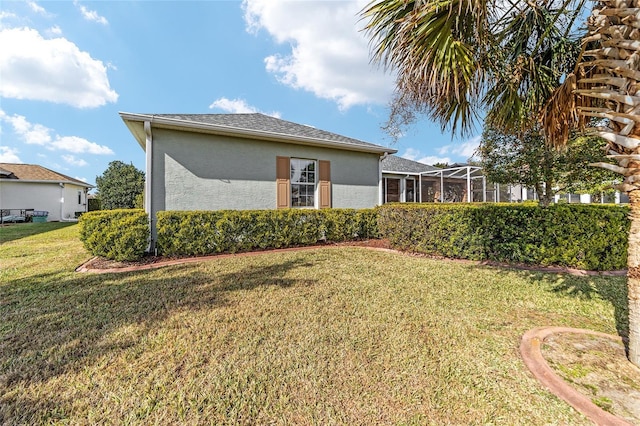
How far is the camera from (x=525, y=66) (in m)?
3.74

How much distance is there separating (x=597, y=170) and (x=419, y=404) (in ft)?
28.3

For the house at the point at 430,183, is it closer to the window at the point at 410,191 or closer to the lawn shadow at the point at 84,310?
the window at the point at 410,191

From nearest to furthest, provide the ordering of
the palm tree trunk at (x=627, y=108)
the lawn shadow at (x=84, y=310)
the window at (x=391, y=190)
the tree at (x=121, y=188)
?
the palm tree trunk at (x=627, y=108), the lawn shadow at (x=84, y=310), the window at (x=391, y=190), the tree at (x=121, y=188)

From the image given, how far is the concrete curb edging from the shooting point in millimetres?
1707

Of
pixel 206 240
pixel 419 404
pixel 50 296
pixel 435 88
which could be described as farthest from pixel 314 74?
pixel 419 404

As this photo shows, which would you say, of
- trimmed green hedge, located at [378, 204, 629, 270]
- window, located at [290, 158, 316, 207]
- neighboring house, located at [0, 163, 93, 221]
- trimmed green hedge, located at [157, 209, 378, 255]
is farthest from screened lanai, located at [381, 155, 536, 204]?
neighboring house, located at [0, 163, 93, 221]

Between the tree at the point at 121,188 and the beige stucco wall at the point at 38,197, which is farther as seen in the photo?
the tree at the point at 121,188

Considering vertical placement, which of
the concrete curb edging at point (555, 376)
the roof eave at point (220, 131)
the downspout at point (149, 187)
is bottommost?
the concrete curb edging at point (555, 376)

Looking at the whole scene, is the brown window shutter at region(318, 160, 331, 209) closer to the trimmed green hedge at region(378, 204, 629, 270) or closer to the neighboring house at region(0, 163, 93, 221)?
the trimmed green hedge at region(378, 204, 629, 270)

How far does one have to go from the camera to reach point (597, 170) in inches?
268

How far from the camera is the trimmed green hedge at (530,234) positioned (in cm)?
515

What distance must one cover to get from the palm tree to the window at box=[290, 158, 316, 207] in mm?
5327

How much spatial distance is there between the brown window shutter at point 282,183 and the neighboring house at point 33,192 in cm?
1970

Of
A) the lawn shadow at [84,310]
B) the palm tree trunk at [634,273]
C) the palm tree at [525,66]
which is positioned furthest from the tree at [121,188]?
the palm tree trunk at [634,273]
